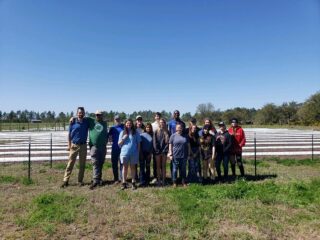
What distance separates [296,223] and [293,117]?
83.5m

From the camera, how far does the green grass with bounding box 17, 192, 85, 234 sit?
18.9 feet

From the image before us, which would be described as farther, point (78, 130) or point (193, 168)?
point (193, 168)

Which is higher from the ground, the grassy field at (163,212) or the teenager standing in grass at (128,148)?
the teenager standing in grass at (128,148)

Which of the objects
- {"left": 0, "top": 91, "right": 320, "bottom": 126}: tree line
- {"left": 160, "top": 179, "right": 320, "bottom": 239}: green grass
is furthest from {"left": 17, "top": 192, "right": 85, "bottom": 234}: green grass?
{"left": 0, "top": 91, "right": 320, "bottom": 126}: tree line

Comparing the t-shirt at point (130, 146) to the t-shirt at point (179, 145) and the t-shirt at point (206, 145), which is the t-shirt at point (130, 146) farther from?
the t-shirt at point (206, 145)

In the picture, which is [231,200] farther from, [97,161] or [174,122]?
[97,161]

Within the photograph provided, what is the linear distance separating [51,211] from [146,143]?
3323mm

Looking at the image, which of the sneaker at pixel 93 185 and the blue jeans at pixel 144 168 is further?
the blue jeans at pixel 144 168

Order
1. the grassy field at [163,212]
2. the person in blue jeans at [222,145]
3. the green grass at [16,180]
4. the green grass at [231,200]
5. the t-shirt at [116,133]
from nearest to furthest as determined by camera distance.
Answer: the grassy field at [163,212] < the green grass at [231,200] < the t-shirt at [116,133] < the green grass at [16,180] < the person in blue jeans at [222,145]

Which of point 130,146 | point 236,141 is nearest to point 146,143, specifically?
point 130,146

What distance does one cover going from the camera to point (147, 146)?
8.88 m

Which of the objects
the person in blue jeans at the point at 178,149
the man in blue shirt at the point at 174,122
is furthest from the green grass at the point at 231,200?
the man in blue shirt at the point at 174,122

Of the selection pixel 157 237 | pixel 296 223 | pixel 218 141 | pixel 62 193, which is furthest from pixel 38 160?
pixel 296 223

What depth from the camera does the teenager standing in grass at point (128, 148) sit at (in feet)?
27.7
